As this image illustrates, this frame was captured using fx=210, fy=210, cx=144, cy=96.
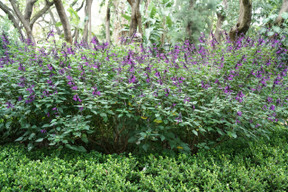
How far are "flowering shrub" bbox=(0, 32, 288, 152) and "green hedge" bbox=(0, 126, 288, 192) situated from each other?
25 centimetres

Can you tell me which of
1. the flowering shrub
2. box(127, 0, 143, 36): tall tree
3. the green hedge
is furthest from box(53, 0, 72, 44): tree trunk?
the green hedge

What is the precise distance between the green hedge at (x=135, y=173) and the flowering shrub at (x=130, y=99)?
254 millimetres

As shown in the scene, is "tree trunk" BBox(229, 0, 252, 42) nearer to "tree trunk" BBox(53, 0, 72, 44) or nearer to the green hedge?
the green hedge

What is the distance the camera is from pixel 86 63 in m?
3.07

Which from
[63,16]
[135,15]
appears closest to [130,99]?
[135,15]

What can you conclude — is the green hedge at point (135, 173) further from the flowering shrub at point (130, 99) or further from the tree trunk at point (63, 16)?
the tree trunk at point (63, 16)

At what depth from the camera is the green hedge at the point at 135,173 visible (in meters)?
2.13

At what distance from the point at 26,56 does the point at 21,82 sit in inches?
26.7

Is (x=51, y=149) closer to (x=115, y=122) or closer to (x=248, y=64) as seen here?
(x=115, y=122)

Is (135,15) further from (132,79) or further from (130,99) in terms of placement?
(130,99)

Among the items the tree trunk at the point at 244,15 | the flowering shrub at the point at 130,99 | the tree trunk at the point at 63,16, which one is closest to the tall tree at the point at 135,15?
the flowering shrub at the point at 130,99

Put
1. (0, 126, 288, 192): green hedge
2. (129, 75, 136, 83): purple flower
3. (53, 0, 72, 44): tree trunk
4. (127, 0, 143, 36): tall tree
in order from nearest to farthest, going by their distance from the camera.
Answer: (0, 126, 288, 192): green hedge
(129, 75, 136, 83): purple flower
(127, 0, 143, 36): tall tree
(53, 0, 72, 44): tree trunk

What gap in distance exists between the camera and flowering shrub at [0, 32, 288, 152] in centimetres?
269

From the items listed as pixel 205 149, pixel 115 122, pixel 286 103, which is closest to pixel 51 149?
pixel 115 122
